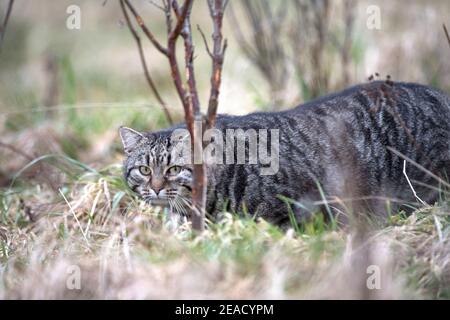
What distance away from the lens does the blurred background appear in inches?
203

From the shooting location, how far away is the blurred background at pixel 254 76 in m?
5.14

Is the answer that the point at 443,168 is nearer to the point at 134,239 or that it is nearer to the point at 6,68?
the point at 134,239

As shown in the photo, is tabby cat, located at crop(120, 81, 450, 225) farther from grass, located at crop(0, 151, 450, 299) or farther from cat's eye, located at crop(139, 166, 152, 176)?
grass, located at crop(0, 151, 450, 299)

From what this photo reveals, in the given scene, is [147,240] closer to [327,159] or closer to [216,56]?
[216,56]

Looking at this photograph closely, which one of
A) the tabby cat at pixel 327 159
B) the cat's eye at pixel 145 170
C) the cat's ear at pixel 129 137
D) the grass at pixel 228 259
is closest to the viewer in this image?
the grass at pixel 228 259

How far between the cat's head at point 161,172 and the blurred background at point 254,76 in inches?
29.5

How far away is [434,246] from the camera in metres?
2.85

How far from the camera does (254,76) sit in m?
6.50

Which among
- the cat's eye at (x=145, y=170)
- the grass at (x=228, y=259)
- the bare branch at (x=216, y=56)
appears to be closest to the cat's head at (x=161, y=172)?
the cat's eye at (x=145, y=170)

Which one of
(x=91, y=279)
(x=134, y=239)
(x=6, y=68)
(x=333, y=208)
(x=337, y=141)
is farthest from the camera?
(x=6, y=68)

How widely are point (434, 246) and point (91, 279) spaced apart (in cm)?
143

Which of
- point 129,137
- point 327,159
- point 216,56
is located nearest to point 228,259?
point 216,56

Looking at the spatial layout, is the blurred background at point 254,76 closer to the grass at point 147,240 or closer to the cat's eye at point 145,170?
the grass at point 147,240

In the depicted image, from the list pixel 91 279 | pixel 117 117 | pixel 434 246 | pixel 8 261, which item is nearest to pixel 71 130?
pixel 117 117
